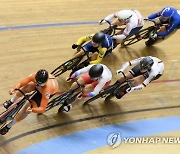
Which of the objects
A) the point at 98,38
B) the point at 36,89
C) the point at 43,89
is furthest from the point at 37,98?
the point at 98,38

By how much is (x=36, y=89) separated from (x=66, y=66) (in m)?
1.18

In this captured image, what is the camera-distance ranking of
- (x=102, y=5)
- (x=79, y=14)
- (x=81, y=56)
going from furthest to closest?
(x=102, y=5) → (x=79, y=14) → (x=81, y=56)

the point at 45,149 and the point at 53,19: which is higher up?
the point at 53,19

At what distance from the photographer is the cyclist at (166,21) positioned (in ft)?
20.6

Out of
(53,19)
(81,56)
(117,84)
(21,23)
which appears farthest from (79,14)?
(117,84)

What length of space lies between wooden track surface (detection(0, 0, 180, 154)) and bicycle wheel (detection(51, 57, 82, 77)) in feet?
0.38

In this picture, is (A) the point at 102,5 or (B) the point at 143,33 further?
(A) the point at 102,5

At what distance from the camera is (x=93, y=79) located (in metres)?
4.65

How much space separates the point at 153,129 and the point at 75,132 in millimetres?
1122

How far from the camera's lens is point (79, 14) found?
7.23m

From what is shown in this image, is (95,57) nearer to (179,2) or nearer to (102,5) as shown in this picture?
(102,5)

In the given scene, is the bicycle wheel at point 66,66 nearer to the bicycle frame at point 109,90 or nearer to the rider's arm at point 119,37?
the bicycle frame at point 109,90

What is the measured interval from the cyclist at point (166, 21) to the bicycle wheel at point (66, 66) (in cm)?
169

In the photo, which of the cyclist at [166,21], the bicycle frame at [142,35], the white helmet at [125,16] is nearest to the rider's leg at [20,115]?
the white helmet at [125,16]
